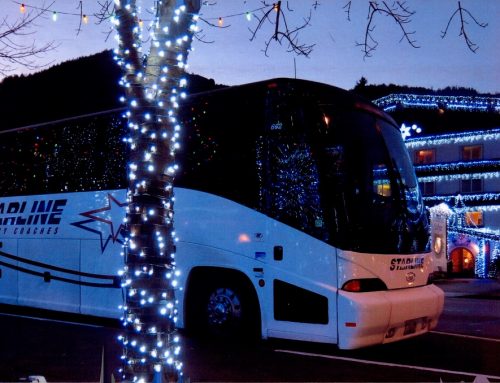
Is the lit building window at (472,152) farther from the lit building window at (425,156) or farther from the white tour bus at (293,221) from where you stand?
the white tour bus at (293,221)

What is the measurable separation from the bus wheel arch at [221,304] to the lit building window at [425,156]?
115 ft

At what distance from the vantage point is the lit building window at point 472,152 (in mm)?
40094

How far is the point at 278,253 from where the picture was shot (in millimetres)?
8875

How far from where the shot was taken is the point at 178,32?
498 centimetres

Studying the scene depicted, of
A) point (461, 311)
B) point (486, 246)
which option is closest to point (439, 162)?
point (486, 246)

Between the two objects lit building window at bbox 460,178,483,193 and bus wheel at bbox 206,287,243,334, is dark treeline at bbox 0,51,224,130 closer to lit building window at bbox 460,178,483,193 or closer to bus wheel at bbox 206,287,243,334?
lit building window at bbox 460,178,483,193

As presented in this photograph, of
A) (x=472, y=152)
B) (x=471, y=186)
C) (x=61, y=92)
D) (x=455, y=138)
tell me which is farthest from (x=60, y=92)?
(x=471, y=186)

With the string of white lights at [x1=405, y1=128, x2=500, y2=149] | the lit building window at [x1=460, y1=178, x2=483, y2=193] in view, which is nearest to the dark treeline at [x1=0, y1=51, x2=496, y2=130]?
the string of white lights at [x1=405, y1=128, x2=500, y2=149]

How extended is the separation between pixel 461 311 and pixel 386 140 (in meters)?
8.35

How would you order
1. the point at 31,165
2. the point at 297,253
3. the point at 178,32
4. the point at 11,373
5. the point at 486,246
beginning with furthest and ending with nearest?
the point at 486,246 < the point at 31,165 < the point at 297,253 < the point at 11,373 < the point at 178,32

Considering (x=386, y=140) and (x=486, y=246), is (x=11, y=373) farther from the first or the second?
(x=486, y=246)

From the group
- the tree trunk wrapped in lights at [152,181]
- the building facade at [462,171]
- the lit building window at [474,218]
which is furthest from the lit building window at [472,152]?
the tree trunk wrapped in lights at [152,181]

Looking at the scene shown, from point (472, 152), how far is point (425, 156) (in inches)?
128

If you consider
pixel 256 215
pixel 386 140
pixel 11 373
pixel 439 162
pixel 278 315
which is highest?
pixel 439 162
